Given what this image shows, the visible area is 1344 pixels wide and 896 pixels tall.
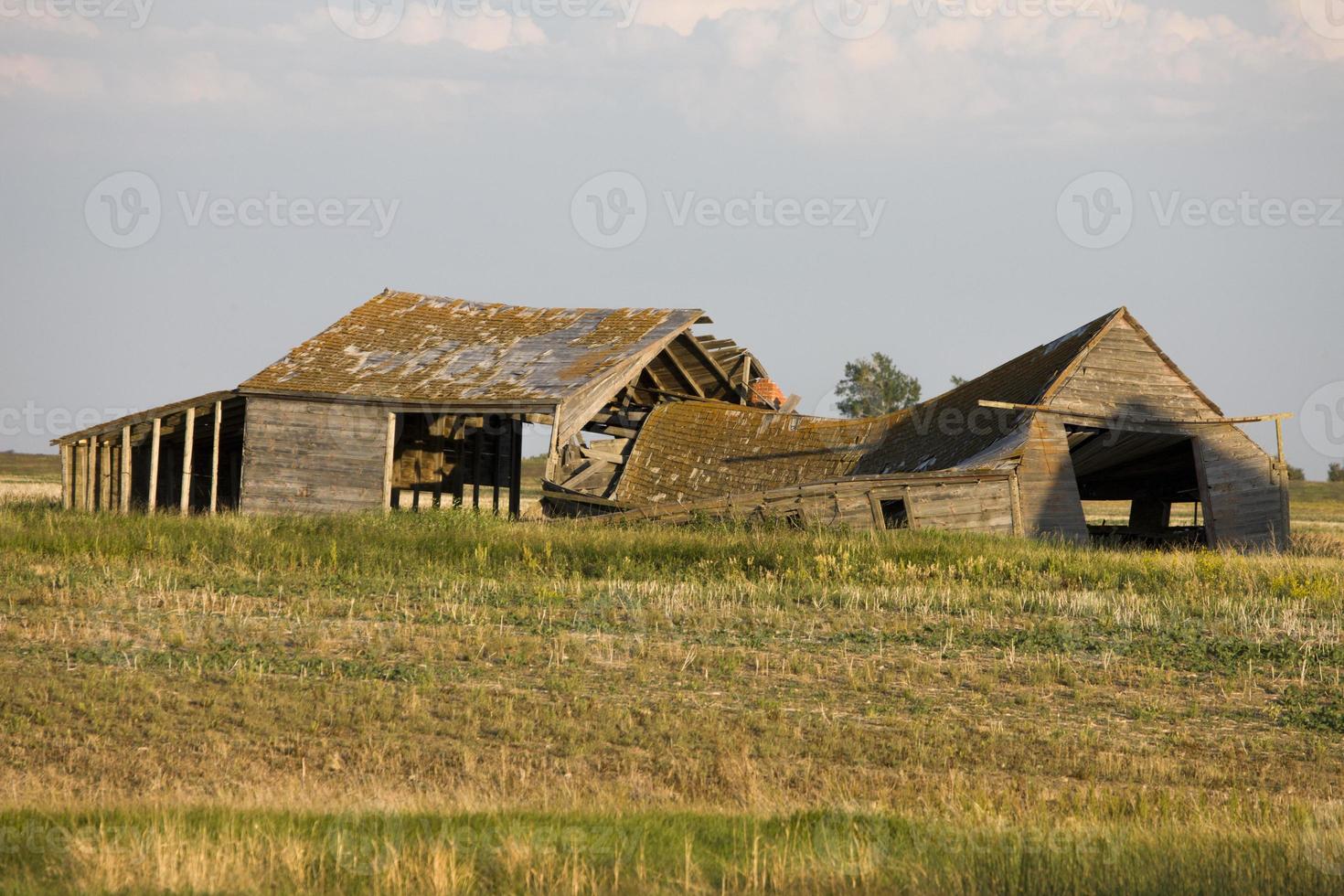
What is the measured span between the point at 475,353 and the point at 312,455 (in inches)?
163

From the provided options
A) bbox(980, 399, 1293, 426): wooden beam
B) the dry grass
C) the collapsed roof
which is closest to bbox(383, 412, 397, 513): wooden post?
the collapsed roof

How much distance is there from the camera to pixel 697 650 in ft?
41.6

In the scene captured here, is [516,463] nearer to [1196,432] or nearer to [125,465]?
[125,465]

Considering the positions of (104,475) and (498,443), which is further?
(498,443)

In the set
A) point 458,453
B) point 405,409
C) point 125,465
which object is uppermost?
point 405,409

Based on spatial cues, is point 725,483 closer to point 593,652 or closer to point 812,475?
point 812,475

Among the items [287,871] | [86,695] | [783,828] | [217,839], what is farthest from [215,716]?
[783,828]

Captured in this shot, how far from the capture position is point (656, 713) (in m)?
10.3

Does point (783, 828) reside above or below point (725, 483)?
below

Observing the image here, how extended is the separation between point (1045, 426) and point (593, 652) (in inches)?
480

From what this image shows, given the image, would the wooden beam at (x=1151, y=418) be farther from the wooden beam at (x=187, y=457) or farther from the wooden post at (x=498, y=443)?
the wooden beam at (x=187, y=457)

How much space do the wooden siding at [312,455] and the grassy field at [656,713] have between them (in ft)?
20.8

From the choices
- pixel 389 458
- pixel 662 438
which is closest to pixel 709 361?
pixel 662 438

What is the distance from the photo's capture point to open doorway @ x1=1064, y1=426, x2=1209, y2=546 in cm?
2373
